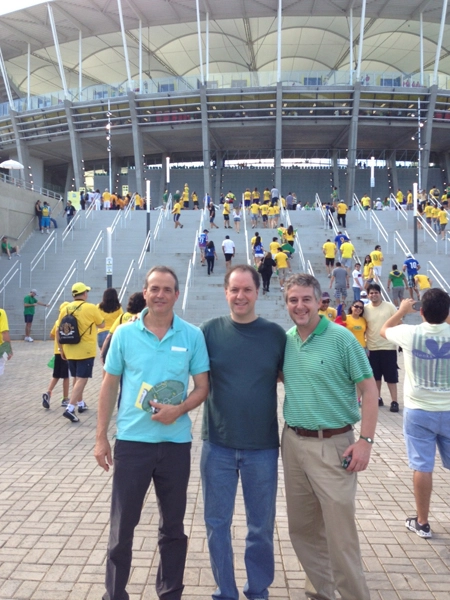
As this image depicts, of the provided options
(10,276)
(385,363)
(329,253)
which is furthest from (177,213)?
(385,363)

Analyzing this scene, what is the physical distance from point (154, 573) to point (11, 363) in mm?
9888

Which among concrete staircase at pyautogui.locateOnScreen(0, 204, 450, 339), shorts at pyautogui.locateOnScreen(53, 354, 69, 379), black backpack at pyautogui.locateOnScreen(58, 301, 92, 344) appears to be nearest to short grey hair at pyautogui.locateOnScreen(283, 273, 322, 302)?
black backpack at pyautogui.locateOnScreen(58, 301, 92, 344)

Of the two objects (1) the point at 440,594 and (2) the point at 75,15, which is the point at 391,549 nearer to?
(1) the point at 440,594

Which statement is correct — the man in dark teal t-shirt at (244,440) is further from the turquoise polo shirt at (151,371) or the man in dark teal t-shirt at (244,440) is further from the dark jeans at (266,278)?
the dark jeans at (266,278)

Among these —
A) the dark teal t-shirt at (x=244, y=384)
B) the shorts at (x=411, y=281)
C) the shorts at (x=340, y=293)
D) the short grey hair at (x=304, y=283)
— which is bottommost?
the shorts at (x=340, y=293)

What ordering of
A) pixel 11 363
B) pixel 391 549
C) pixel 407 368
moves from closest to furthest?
1. pixel 391 549
2. pixel 407 368
3. pixel 11 363

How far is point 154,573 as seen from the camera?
3.33 meters

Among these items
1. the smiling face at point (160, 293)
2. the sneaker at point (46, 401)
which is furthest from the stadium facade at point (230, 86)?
the smiling face at point (160, 293)

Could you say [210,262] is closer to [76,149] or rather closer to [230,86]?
[230,86]

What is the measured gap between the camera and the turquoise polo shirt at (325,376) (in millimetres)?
2900

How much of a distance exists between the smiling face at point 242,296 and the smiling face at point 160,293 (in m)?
0.33

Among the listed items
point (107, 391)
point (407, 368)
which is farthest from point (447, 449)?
point (107, 391)

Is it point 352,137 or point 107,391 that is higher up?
point 352,137

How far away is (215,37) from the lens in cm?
4469
